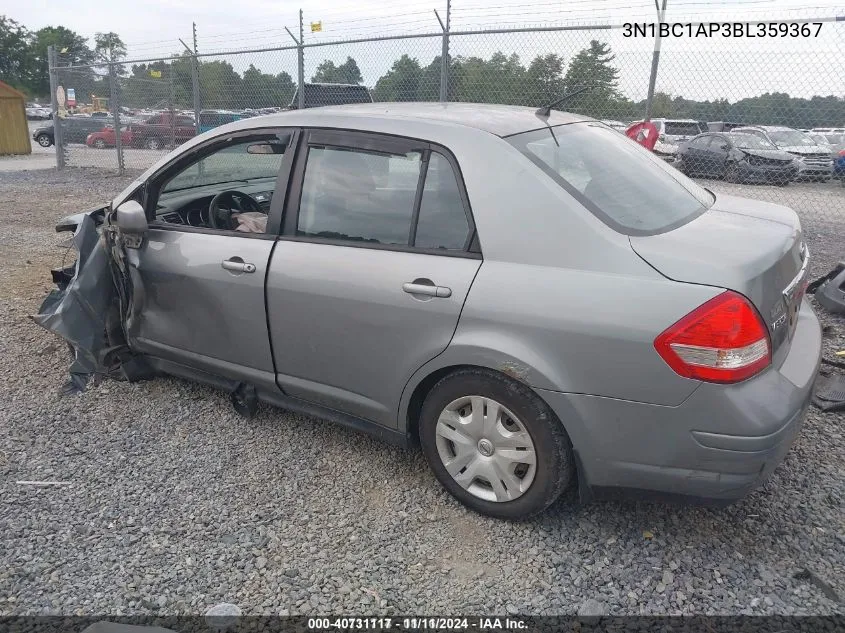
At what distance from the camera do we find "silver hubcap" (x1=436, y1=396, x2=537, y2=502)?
2592 mm

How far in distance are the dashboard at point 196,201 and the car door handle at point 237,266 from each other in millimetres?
543

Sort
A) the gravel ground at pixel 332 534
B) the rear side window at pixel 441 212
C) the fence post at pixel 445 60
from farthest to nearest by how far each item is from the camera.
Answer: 1. the fence post at pixel 445 60
2. the rear side window at pixel 441 212
3. the gravel ground at pixel 332 534

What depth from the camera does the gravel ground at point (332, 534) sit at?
239 centimetres

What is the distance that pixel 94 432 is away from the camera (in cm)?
354

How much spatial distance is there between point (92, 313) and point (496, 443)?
8.08ft

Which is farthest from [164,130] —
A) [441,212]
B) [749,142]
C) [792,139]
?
[441,212]

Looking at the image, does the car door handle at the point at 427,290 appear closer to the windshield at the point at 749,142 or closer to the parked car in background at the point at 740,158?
the parked car in background at the point at 740,158

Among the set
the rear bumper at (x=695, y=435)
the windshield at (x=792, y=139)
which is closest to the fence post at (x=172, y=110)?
the windshield at (x=792, y=139)

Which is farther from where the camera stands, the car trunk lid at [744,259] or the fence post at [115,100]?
the fence post at [115,100]

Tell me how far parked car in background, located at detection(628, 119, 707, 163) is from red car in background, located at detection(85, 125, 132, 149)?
10.5m

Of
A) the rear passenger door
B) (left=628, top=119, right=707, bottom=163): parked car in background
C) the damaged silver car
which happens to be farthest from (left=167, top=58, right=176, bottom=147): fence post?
the rear passenger door

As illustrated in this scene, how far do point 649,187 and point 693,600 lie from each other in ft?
5.63

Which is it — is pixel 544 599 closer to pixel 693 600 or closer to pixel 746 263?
pixel 693 600

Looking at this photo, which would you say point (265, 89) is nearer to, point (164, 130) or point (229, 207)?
point (164, 130)
